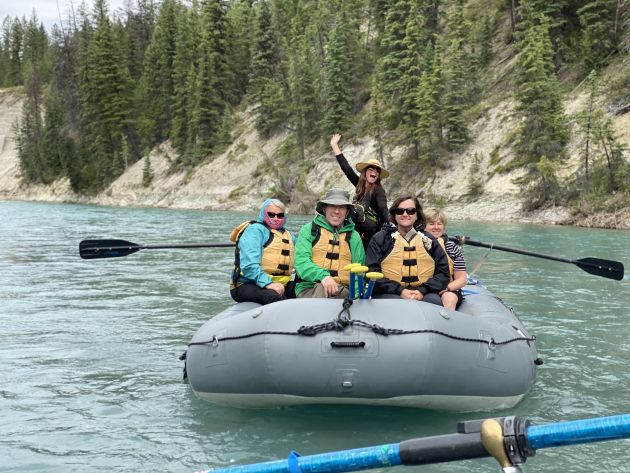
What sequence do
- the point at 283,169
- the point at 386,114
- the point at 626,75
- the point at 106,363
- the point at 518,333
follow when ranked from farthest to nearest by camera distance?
the point at 283,169, the point at 386,114, the point at 626,75, the point at 106,363, the point at 518,333

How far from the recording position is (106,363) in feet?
20.4

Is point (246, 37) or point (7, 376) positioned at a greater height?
point (246, 37)

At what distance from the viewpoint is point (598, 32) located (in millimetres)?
28656

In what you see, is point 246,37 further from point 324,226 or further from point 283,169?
point 324,226

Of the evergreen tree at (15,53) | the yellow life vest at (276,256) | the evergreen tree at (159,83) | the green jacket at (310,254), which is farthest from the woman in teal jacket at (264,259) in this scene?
the evergreen tree at (15,53)

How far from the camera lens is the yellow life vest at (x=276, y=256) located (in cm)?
586

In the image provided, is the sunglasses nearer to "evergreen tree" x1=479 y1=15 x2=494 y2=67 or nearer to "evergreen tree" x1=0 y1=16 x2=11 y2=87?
"evergreen tree" x1=479 y1=15 x2=494 y2=67

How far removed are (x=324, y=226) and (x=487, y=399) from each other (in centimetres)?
191

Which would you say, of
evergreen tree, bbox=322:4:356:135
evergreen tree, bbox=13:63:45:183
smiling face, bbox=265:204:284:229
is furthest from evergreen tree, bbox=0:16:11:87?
smiling face, bbox=265:204:284:229

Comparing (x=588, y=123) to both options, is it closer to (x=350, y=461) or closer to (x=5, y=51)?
(x=350, y=461)

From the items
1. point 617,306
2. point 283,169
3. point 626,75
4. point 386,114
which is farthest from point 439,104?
point 617,306

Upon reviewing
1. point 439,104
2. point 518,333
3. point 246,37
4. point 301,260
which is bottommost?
point 518,333

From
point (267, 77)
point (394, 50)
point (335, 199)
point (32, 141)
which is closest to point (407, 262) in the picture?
point (335, 199)

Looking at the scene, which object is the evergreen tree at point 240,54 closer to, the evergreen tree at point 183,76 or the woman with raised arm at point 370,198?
the evergreen tree at point 183,76
